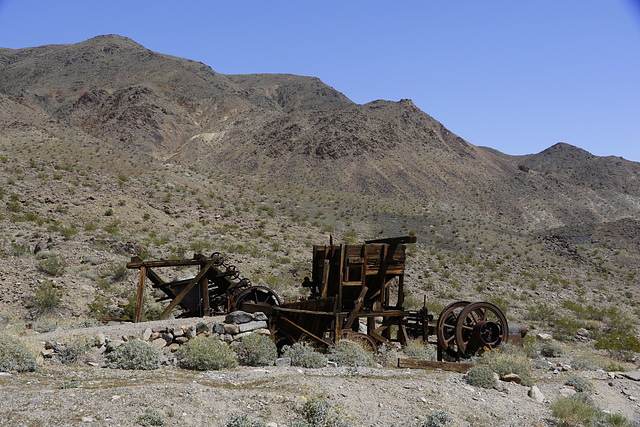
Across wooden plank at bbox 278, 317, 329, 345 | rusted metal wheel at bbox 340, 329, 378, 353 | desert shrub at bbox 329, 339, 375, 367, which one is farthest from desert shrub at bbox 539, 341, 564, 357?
wooden plank at bbox 278, 317, 329, 345

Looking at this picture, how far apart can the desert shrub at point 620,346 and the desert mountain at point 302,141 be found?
126ft

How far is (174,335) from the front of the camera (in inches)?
392

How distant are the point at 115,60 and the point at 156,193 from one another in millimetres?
85222

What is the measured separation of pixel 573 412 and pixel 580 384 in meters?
2.14

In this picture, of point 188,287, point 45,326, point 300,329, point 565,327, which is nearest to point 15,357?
point 45,326

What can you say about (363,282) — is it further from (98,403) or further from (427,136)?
(427,136)

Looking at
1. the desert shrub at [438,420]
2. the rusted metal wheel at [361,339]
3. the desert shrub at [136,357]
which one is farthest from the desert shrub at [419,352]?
the desert shrub at [136,357]

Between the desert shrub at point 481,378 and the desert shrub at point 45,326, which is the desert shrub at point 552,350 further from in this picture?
the desert shrub at point 45,326

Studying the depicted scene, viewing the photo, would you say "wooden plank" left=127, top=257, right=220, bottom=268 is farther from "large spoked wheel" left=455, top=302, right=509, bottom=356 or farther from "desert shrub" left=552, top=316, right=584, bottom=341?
"desert shrub" left=552, top=316, right=584, bottom=341

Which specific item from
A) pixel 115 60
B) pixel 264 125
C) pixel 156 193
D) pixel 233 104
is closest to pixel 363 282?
pixel 156 193

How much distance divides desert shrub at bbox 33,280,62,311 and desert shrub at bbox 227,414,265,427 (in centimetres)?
1080

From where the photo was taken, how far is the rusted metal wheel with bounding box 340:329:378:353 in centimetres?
1098

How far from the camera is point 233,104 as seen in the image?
85.5 meters

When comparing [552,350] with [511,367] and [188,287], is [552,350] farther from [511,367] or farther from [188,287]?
[188,287]
